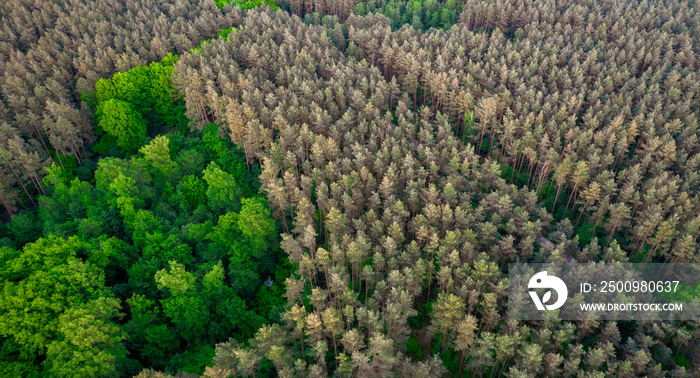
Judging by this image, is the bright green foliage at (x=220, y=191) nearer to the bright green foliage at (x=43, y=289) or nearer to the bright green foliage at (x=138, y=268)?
the bright green foliage at (x=138, y=268)

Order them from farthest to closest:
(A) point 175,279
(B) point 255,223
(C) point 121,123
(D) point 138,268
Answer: (C) point 121,123 < (B) point 255,223 < (D) point 138,268 < (A) point 175,279

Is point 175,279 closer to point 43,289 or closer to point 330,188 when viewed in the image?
point 43,289

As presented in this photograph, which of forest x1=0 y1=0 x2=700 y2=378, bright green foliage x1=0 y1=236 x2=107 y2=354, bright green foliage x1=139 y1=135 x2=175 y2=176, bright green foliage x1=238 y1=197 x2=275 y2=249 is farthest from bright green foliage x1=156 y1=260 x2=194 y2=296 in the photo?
bright green foliage x1=139 y1=135 x2=175 y2=176

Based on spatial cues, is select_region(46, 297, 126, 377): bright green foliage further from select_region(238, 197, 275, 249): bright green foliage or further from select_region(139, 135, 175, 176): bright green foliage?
select_region(139, 135, 175, 176): bright green foliage

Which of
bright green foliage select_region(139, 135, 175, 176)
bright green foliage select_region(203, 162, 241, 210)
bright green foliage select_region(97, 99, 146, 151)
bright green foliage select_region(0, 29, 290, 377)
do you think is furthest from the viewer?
bright green foliage select_region(97, 99, 146, 151)

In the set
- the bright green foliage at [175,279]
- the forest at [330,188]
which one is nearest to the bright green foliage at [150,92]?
the forest at [330,188]

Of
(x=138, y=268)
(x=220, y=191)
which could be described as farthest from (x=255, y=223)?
(x=138, y=268)
